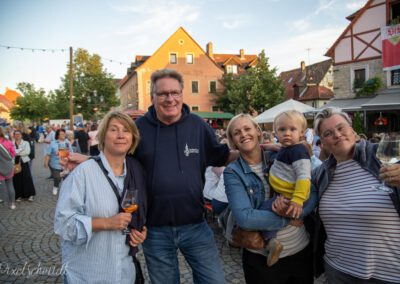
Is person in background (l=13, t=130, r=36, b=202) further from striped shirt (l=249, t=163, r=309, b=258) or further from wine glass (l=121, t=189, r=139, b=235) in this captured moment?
striped shirt (l=249, t=163, r=309, b=258)

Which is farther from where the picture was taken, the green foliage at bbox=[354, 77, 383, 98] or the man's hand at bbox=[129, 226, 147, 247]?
the green foliage at bbox=[354, 77, 383, 98]

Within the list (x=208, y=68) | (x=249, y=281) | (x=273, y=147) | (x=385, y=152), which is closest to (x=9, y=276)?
(x=249, y=281)

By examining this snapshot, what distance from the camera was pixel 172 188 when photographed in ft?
8.05

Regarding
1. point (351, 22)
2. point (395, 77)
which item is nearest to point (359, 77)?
point (395, 77)

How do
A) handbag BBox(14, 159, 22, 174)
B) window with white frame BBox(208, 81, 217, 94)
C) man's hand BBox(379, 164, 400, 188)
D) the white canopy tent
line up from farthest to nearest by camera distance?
window with white frame BBox(208, 81, 217, 94) < the white canopy tent < handbag BBox(14, 159, 22, 174) < man's hand BBox(379, 164, 400, 188)

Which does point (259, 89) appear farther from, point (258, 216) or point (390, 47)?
point (258, 216)

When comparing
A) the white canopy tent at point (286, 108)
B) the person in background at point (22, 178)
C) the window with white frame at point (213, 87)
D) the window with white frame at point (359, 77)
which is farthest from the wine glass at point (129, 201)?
the window with white frame at point (213, 87)

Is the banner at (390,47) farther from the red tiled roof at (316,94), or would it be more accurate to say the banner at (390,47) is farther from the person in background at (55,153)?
the red tiled roof at (316,94)

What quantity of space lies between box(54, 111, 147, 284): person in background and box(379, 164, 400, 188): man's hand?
5.51ft

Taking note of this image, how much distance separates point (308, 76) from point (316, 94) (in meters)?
4.68

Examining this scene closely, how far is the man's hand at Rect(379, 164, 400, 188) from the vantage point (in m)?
1.68

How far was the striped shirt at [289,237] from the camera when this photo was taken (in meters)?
2.19

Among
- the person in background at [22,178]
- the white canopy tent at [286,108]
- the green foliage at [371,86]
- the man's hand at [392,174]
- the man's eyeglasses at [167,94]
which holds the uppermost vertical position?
the green foliage at [371,86]

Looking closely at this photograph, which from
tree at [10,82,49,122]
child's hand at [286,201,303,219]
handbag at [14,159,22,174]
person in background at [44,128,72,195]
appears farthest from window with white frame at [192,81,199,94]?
child's hand at [286,201,303,219]
